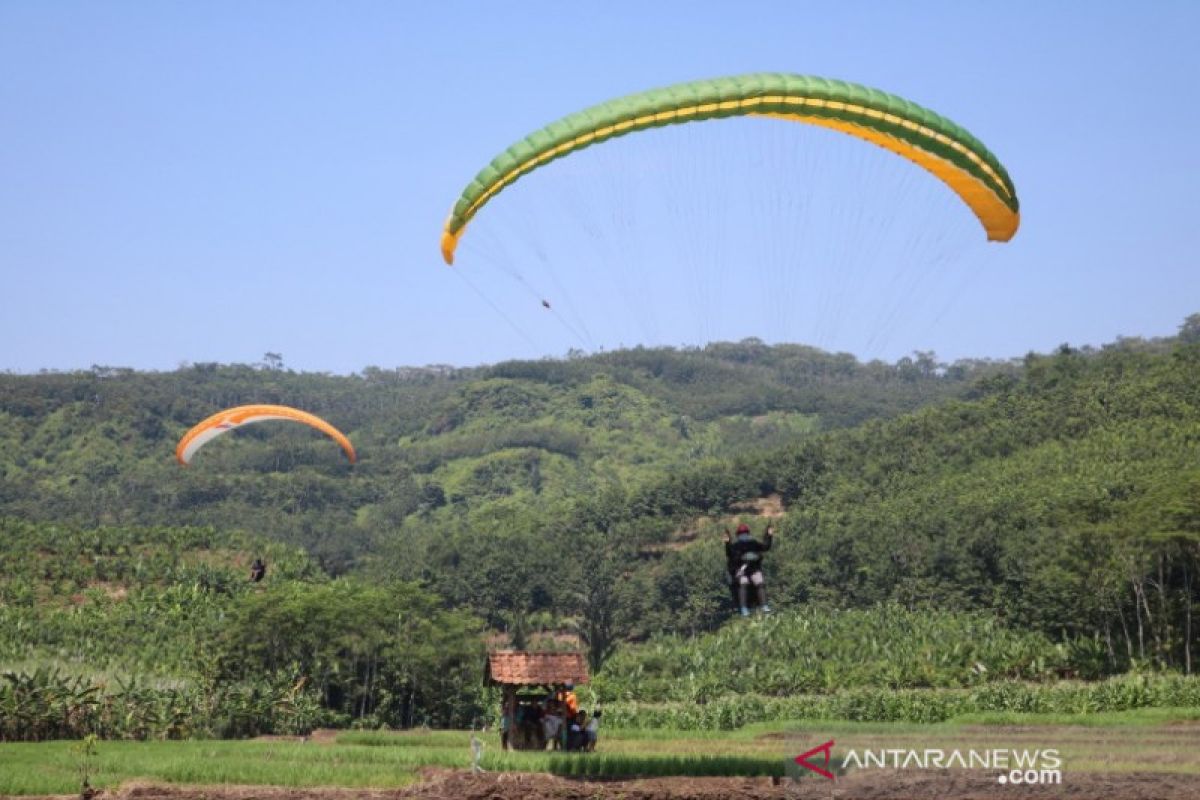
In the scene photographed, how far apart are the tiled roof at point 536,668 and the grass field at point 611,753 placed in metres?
1.38

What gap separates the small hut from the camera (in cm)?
2533

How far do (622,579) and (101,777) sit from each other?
70.3 metres

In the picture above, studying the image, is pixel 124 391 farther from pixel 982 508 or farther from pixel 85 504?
pixel 982 508

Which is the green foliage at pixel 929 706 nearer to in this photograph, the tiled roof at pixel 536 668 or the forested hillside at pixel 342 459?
the tiled roof at pixel 536 668

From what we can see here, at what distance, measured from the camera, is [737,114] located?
21.0 metres

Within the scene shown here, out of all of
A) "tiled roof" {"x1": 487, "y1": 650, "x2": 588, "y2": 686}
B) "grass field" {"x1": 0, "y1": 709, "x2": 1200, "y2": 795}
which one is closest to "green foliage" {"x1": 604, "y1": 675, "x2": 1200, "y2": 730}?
"grass field" {"x1": 0, "y1": 709, "x2": 1200, "y2": 795}

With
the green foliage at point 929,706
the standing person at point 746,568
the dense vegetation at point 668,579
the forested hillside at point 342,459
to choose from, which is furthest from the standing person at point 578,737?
the forested hillside at point 342,459

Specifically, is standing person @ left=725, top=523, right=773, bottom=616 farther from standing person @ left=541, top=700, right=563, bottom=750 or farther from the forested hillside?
the forested hillside

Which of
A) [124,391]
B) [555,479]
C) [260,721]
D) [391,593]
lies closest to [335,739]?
[260,721]

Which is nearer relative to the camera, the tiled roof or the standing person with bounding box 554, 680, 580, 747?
the tiled roof

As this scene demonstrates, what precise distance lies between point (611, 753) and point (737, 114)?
1095 centimetres

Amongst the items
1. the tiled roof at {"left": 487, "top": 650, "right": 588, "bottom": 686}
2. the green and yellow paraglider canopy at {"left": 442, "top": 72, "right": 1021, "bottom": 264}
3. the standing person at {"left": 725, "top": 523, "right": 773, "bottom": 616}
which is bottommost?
the tiled roof at {"left": 487, "top": 650, "right": 588, "bottom": 686}

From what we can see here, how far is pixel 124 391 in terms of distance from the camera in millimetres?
179000

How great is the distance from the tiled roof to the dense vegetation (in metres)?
10.8
